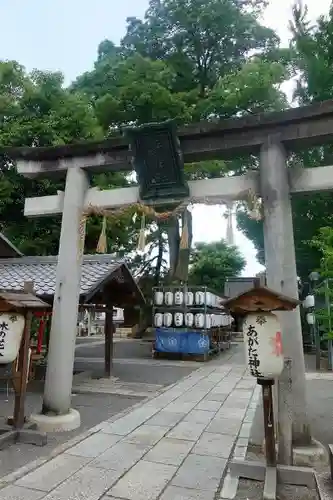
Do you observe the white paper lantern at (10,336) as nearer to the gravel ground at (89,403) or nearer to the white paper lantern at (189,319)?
the gravel ground at (89,403)

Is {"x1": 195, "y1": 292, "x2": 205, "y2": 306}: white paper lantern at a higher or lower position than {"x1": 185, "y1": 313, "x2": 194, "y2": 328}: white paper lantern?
higher

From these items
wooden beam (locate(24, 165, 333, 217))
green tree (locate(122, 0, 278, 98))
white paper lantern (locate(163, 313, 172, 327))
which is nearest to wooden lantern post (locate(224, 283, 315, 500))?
wooden beam (locate(24, 165, 333, 217))

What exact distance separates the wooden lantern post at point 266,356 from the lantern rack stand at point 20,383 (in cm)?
278

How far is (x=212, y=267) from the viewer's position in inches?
1561

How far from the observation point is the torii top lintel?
509 centimetres

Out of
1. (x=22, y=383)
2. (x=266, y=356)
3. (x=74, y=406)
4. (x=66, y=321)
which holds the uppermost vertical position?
(x=66, y=321)

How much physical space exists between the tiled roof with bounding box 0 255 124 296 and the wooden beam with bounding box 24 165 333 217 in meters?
2.44

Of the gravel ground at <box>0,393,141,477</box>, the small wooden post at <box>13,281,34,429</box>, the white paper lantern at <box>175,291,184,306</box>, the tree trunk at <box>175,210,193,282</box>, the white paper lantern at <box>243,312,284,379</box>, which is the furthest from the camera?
the white paper lantern at <box>175,291,184,306</box>

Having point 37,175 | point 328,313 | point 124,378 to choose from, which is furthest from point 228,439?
point 328,313

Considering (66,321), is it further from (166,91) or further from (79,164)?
(166,91)

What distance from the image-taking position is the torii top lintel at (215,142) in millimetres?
5086

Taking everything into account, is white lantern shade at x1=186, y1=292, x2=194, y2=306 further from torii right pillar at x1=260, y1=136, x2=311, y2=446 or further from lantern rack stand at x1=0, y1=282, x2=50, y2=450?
torii right pillar at x1=260, y1=136, x2=311, y2=446

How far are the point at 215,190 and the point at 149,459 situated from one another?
12.4 feet

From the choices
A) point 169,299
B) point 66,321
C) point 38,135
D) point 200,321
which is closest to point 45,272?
point 66,321
